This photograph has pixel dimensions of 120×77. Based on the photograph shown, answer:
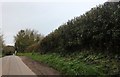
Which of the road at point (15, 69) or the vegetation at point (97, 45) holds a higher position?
the vegetation at point (97, 45)

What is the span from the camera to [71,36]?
23016mm

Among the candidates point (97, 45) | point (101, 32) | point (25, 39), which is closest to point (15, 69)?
point (97, 45)

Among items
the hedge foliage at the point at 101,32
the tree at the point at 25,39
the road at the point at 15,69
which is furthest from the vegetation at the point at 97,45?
the tree at the point at 25,39

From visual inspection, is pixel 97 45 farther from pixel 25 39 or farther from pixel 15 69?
pixel 25 39

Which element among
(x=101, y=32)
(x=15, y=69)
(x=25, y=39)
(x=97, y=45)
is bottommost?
(x=15, y=69)

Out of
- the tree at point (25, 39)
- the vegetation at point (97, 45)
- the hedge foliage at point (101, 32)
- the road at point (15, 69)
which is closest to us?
the vegetation at point (97, 45)

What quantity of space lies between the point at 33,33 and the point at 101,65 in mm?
80737

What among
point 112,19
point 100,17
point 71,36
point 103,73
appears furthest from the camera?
point 71,36

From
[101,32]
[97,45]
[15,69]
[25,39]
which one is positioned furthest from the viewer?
[25,39]

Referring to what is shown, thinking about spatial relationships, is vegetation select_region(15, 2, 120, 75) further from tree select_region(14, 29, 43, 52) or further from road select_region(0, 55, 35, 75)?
tree select_region(14, 29, 43, 52)

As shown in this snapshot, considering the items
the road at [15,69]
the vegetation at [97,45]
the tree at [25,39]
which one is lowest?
the road at [15,69]

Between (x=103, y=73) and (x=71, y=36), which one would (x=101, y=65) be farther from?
(x=71, y=36)

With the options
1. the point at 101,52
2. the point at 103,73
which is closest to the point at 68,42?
the point at 101,52

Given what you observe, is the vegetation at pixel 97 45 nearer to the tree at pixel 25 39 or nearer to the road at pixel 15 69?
the road at pixel 15 69
